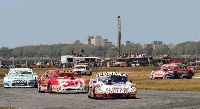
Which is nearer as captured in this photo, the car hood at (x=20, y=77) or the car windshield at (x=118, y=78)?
the car windshield at (x=118, y=78)

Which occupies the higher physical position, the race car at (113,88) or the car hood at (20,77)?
the car hood at (20,77)

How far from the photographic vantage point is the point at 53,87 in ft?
109

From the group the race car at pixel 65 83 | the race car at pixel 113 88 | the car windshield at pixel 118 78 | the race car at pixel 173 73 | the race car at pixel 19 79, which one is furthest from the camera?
the race car at pixel 173 73

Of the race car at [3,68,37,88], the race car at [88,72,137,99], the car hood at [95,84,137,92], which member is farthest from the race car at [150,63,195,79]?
the car hood at [95,84,137,92]

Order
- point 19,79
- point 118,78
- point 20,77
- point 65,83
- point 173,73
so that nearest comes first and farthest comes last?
1. point 118,78
2. point 65,83
3. point 19,79
4. point 20,77
5. point 173,73

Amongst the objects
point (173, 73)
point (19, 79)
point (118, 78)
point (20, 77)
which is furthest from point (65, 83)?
point (173, 73)

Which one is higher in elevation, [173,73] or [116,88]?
[173,73]

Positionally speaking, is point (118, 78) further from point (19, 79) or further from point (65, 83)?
point (19, 79)

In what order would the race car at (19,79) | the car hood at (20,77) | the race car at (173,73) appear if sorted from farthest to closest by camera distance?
the race car at (173,73) < the car hood at (20,77) < the race car at (19,79)

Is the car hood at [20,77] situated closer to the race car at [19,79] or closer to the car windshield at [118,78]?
the race car at [19,79]

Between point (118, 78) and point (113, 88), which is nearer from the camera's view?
point (113, 88)

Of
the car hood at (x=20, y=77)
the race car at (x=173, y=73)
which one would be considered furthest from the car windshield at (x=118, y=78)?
the race car at (x=173, y=73)

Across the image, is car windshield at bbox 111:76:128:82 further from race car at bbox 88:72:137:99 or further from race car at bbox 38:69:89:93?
race car at bbox 38:69:89:93

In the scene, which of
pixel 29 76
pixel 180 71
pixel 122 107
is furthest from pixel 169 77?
pixel 122 107
